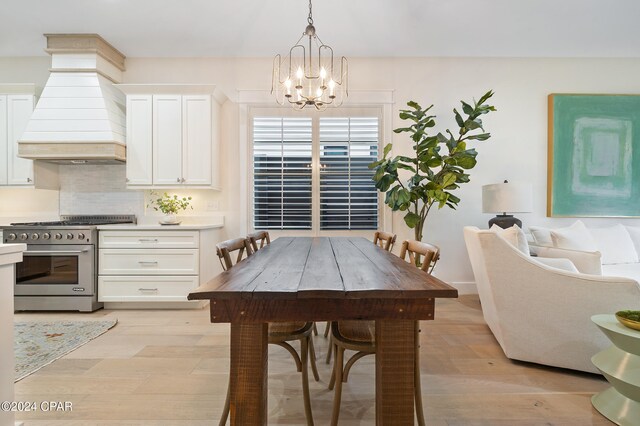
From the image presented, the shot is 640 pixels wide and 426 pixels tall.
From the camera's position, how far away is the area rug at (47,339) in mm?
2332

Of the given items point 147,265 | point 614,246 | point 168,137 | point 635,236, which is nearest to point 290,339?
point 147,265

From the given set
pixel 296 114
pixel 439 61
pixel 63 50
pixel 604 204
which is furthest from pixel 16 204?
pixel 604 204

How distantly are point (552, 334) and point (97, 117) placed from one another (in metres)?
4.64

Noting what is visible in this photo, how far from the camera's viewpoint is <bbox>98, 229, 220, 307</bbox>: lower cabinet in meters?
3.52

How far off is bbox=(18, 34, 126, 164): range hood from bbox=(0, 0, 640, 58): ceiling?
20 centimetres

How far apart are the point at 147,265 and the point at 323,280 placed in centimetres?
301

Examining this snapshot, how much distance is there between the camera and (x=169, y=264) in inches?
140

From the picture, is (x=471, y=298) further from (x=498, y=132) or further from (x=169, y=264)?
(x=169, y=264)

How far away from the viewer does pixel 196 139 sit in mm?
3793

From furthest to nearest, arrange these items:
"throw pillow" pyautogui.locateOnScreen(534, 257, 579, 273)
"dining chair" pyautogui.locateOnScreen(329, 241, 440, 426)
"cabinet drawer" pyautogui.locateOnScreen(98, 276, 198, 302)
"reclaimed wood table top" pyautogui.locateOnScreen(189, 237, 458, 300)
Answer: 1. "cabinet drawer" pyautogui.locateOnScreen(98, 276, 198, 302)
2. "throw pillow" pyautogui.locateOnScreen(534, 257, 579, 273)
3. "dining chair" pyautogui.locateOnScreen(329, 241, 440, 426)
4. "reclaimed wood table top" pyautogui.locateOnScreen(189, 237, 458, 300)

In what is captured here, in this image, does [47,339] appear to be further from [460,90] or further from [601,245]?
[601,245]

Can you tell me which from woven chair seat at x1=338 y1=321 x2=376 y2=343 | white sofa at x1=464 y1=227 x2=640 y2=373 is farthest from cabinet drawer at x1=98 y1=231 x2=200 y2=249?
white sofa at x1=464 y1=227 x2=640 y2=373

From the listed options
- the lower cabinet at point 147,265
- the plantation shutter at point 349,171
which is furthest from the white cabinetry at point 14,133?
the plantation shutter at point 349,171

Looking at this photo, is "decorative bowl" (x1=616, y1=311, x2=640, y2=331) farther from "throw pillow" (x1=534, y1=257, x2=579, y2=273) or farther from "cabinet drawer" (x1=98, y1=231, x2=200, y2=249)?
"cabinet drawer" (x1=98, y1=231, x2=200, y2=249)
